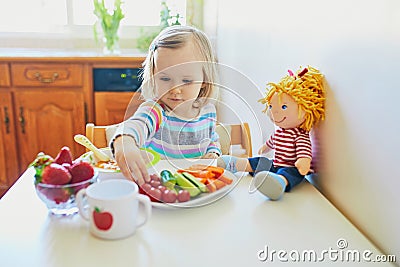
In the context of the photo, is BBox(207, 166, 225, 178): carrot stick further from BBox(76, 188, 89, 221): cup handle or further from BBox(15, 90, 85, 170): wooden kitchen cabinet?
BBox(15, 90, 85, 170): wooden kitchen cabinet

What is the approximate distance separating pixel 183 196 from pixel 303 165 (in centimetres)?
26

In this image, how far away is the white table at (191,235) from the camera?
61cm

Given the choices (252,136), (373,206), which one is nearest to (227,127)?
(252,136)

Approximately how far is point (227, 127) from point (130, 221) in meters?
0.53

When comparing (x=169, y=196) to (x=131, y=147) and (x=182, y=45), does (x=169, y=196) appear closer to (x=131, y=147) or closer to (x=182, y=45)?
(x=131, y=147)

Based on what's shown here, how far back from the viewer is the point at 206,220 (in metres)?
0.73

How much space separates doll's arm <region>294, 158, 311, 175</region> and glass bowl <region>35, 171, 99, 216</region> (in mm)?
419

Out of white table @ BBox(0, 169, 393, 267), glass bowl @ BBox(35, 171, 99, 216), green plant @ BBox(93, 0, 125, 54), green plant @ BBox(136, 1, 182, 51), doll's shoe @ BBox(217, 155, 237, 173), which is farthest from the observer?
green plant @ BBox(136, 1, 182, 51)

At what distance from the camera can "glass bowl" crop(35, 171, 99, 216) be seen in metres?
0.73

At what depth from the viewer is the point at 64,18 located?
2.55m

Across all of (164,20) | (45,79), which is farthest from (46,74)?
(164,20)

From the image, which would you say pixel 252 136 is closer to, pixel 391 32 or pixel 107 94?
pixel 391 32

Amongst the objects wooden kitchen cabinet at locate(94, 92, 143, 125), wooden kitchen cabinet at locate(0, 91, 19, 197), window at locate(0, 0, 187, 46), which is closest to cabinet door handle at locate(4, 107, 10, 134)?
wooden kitchen cabinet at locate(0, 91, 19, 197)

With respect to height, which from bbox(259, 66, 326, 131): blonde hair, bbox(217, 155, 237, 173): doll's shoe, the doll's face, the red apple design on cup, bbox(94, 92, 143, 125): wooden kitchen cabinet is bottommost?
bbox(94, 92, 143, 125): wooden kitchen cabinet
